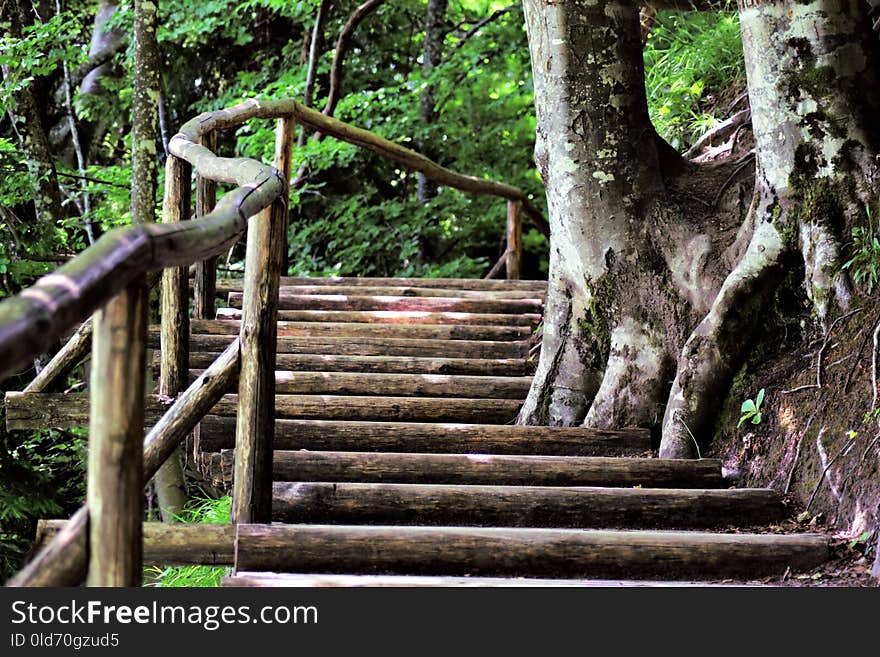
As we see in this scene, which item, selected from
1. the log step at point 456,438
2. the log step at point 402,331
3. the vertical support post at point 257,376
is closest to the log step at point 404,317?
the log step at point 402,331

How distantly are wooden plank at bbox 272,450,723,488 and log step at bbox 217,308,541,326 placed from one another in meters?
2.18

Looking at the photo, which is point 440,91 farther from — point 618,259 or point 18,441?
point 618,259

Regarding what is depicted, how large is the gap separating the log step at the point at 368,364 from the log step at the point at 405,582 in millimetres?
2407

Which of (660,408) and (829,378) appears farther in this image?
(660,408)

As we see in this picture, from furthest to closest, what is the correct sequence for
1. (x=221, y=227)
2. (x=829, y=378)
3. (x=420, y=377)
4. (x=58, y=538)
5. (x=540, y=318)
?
(x=540, y=318) → (x=420, y=377) → (x=829, y=378) → (x=221, y=227) → (x=58, y=538)

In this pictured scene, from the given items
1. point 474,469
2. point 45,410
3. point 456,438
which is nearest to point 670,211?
point 456,438

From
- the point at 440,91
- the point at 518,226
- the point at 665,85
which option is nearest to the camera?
the point at 665,85

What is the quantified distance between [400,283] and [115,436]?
16.0 feet

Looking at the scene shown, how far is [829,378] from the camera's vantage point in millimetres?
3939

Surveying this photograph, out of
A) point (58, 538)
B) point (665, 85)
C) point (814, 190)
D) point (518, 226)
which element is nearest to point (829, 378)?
point (814, 190)

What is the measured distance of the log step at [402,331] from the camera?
5914mm

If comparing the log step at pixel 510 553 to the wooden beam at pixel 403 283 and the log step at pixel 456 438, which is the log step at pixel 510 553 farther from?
the wooden beam at pixel 403 283

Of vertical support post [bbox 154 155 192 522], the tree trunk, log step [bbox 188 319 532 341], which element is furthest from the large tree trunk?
the tree trunk
